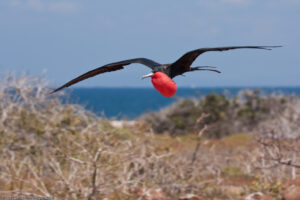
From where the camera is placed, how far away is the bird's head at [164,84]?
2.48 metres

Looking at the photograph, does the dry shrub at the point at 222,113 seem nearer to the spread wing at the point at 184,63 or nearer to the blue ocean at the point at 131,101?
the blue ocean at the point at 131,101

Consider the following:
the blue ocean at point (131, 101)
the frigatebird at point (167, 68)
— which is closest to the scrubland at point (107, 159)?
the blue ocean at point (131, 101)

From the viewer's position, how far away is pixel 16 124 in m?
6.36

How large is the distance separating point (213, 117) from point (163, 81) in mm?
10550

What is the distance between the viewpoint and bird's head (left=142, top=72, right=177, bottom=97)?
248cm

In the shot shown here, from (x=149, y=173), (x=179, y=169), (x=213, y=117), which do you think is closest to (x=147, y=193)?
(x=149, y=173)

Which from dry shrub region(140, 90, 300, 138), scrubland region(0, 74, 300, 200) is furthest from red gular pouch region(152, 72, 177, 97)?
dry shrub region(140, 90, 300, 138)

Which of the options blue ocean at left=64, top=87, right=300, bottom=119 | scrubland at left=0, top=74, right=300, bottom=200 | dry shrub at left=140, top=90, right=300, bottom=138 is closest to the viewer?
scrubland at left=0, top=74, right=300, bottom=200

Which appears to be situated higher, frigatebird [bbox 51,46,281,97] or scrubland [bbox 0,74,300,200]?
frigatebird [bbox 51,46,281,97]

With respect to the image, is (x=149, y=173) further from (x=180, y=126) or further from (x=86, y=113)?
(x=180, y=126)

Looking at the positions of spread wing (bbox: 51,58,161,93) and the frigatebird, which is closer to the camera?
the frigatebird

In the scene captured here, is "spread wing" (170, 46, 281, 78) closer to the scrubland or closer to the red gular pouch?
the red gular pouch

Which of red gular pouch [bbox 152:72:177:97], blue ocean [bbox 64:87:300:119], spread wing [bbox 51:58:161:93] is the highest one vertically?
spread wing [bbox 51:58:161:93]

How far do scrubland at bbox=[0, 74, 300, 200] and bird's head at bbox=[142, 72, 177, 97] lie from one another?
4.43 feet
